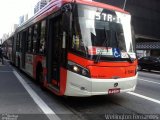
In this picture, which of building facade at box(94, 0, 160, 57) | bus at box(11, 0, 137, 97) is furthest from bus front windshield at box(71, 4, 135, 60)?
building facade at box(94, 0, 160, 57)

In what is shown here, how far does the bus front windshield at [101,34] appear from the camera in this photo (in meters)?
8.10

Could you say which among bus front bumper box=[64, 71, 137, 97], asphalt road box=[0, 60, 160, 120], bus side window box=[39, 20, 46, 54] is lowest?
asphalt road box=[0, 60, 160, 120]

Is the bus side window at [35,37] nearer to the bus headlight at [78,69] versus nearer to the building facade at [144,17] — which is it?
the bus headlight at [78,69]

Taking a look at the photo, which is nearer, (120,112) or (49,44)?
(120,112)

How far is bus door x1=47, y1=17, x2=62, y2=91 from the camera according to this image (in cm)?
919

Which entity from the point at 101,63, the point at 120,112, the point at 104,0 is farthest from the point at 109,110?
the point at 104,0

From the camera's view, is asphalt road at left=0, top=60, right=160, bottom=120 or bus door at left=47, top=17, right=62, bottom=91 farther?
bus door at left=47, top=17, right=62, bottom=91

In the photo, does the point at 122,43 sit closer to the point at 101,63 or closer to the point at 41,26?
the point at 101,63

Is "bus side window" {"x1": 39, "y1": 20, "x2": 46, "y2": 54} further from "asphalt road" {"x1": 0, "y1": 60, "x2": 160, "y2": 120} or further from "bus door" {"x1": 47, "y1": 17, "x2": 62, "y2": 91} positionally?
"asphalt road" {"x1": 0, "y1": 60, "x2": 160, "y2": 120}

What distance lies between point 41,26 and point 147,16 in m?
50.1

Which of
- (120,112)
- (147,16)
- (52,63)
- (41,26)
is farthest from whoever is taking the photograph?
(147,16)

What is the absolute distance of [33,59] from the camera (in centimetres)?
1260

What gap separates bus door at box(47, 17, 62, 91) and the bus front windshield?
1.15m

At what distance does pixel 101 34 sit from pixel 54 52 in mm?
1989
